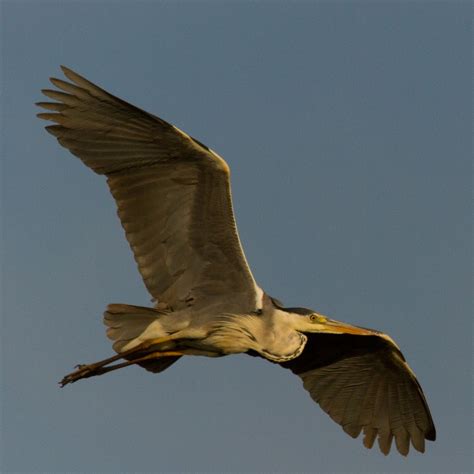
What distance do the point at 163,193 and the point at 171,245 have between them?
20.0 inches

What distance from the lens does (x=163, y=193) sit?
385 inches

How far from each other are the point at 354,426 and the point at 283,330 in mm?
2259

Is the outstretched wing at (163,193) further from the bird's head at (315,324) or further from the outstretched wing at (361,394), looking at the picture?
the outstretched wing at (361,394)

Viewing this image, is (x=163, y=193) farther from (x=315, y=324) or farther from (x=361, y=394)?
(x=361, y=394)

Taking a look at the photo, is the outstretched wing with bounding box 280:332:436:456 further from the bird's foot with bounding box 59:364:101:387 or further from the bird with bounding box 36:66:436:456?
the bird's foot with bounding box 59:364:101:387

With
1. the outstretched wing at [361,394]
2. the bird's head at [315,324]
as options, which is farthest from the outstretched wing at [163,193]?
the outstretched wing at [361,394]

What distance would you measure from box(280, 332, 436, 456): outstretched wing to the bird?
105cm

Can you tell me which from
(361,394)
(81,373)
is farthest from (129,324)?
(361,394)

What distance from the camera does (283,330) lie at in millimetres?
9891

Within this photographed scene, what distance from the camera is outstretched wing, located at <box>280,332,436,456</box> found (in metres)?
11.4

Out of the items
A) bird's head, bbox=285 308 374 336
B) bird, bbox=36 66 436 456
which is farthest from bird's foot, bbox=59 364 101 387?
bird's head, bbox=285 308 374 336

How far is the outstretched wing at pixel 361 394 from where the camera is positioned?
37.5 ft

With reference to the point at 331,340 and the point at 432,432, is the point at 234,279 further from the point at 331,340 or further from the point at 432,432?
the point at 432,432

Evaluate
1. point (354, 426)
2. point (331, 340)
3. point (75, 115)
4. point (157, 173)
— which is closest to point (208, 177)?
point (157, 173)
